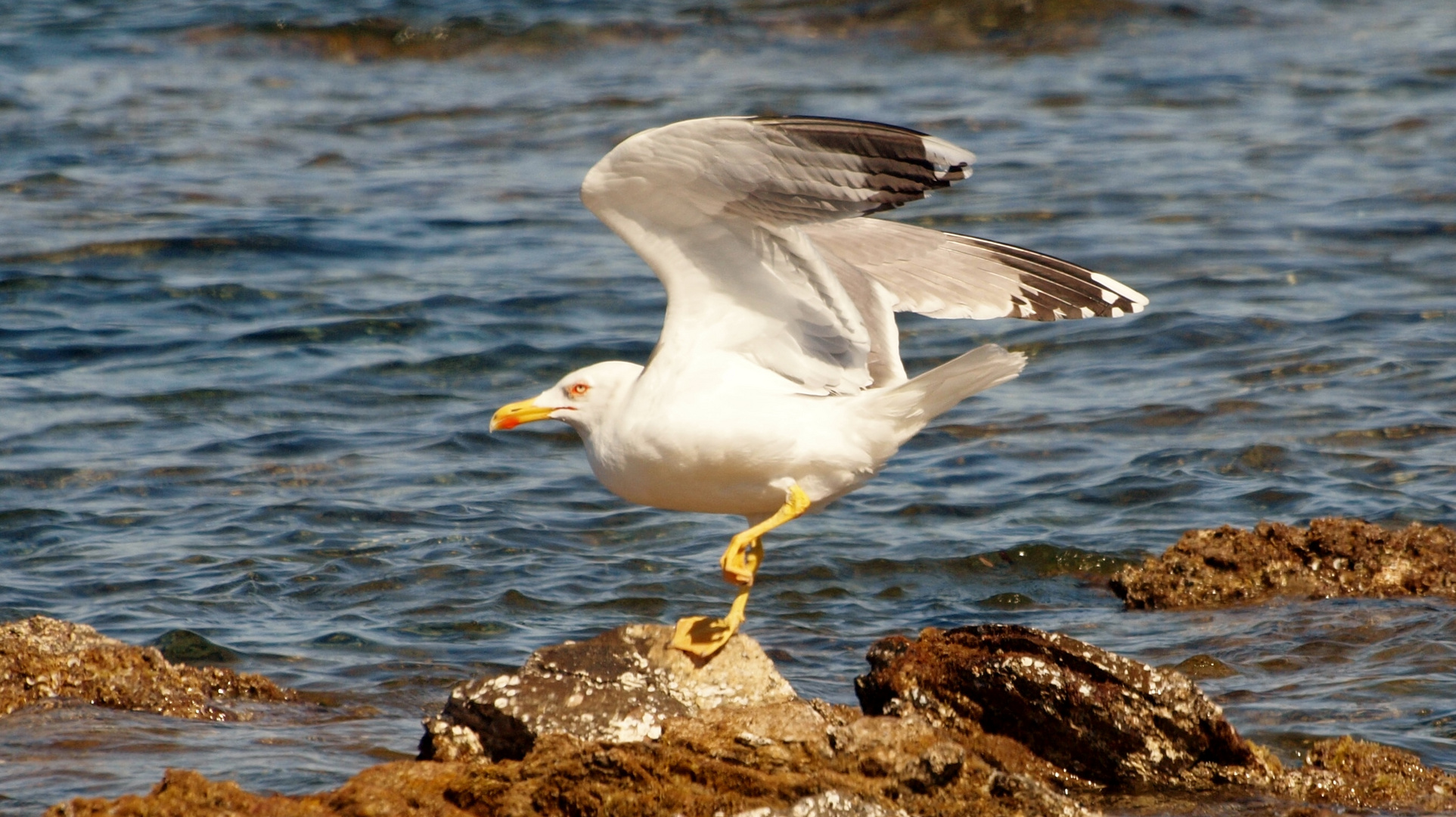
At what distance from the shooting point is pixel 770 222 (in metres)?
5.49

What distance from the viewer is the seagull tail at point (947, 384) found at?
5.28 m

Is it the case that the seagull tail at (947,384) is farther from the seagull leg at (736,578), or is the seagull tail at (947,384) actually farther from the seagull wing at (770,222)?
the seagull leg at (736,578)

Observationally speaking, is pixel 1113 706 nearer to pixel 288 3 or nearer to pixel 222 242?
pixel 222 242

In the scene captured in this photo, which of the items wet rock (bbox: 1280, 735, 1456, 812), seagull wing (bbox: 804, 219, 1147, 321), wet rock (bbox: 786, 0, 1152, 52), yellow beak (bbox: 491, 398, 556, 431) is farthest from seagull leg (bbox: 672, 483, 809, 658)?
wet rock (bbox: 786, 0, 1152, 52)

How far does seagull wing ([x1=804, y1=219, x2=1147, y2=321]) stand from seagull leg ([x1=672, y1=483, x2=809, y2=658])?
1.06 m

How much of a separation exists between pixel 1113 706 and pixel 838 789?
1.10 m

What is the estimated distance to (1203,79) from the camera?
1731 centimetres

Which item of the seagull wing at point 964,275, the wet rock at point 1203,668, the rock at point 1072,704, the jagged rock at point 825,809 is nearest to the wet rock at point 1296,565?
the wet rock at point 1203,668

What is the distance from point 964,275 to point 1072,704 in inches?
78.6

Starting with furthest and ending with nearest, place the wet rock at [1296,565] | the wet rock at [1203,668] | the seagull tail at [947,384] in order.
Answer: the wet rock at [1296,565], the wet rock at [1203,668], the seagull tail at [947,384]

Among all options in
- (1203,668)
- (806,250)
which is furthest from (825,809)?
(1203,668)

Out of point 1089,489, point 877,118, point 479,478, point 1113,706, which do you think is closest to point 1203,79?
point 877,118

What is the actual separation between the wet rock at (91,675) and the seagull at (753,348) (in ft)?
4.59

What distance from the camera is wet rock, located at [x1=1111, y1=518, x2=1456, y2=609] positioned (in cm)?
681
